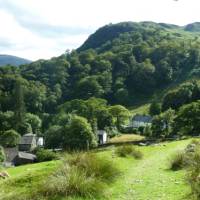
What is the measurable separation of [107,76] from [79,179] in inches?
5783

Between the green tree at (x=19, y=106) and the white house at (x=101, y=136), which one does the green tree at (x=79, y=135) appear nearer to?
the white house at (x=101, y=136)

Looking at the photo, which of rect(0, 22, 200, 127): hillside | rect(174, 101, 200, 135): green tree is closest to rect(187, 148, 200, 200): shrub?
rect(174, 101, 200, 135): green tree

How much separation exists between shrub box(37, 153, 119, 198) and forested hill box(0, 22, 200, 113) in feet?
389

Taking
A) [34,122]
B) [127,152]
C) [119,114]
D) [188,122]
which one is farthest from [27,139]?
[127,152]

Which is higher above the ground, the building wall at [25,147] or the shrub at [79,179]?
the shrub at [79,179]

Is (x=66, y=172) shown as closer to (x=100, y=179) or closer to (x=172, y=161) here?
(x=100, y=179)

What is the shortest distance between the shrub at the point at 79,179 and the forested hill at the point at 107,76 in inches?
4671

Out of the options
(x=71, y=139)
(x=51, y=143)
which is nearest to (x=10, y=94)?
(x=51, y=143)

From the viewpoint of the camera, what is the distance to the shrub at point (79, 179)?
10.7 m

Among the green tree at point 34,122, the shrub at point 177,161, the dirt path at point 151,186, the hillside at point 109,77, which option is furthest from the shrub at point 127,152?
the hillside at point 109,77

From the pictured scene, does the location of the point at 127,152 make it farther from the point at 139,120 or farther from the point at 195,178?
the point at 139,120

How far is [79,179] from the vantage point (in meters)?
11.0

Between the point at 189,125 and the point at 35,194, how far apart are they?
5342cm

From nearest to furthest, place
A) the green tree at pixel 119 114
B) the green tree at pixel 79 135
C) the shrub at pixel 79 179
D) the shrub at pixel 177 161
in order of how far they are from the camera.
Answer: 1. the shrub at pixel 79 179
2. the shrub at pixel 177 161
3. the green tree at pixel 79 135
4. the green tree at pixel 119 114
